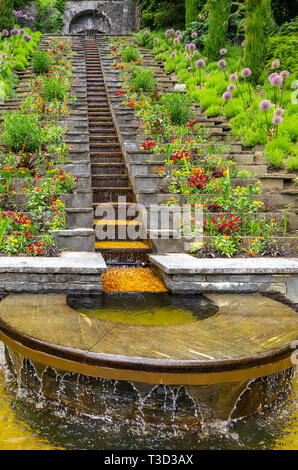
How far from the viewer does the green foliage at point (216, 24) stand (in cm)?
996

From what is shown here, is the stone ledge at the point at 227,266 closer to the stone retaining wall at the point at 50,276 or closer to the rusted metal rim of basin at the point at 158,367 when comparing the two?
the stone retaining wall at the point at 50,276

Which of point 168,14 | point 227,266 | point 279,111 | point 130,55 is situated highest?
point 168,14

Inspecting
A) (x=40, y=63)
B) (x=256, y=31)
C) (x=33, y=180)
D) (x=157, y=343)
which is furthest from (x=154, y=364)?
(x=40, y=63)

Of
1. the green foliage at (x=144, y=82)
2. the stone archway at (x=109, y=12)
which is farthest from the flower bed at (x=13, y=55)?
the stone archway at (x=109, y=12)

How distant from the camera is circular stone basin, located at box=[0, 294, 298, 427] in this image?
233 centimetres

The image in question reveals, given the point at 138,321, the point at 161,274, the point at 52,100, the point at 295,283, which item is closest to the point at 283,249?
the point at 295,283

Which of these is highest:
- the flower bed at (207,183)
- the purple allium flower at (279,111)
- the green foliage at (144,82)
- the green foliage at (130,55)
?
the green foliage at (130,55)

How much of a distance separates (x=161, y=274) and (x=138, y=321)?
3.83ft

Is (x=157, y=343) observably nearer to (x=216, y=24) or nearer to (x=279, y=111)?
(x=279, y=111)

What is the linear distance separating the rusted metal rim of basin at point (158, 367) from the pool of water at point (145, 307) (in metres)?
0.72

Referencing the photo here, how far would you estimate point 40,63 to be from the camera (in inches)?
397

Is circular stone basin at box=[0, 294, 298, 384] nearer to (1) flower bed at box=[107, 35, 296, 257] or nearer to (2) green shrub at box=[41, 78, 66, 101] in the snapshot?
(1) flower bed at box=[107, 35, 296, 257]

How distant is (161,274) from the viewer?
4215 mm

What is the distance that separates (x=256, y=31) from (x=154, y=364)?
26.8ft
